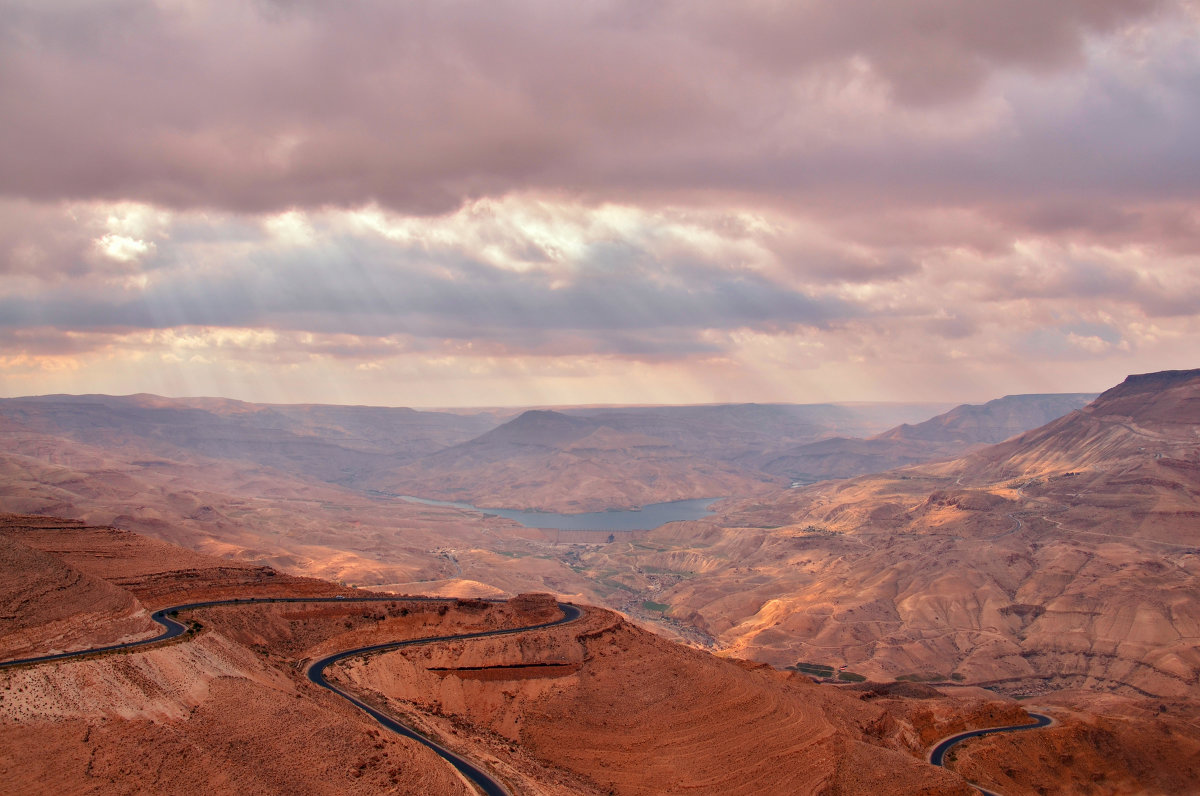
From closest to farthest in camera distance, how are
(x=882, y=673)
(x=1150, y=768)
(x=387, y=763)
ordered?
(x=387, y=763) < (x=1150, y=768) < (x=882, y=673)

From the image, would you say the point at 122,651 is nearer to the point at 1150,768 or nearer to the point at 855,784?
the point at 855,784

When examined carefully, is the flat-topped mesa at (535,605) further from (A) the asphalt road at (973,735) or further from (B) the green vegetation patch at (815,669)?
(B) the green vegetation patch at (815,669)

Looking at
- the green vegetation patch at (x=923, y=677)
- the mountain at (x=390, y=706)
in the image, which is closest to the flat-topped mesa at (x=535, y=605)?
A: the mountain at (x=390, y=706)

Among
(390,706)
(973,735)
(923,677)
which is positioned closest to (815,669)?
(923,677)

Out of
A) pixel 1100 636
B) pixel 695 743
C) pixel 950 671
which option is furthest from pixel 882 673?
pixel 695 743

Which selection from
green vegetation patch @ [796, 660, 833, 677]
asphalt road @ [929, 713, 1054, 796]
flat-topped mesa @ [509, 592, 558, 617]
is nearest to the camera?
asphalt road @ [929, 713, 1054, 796]

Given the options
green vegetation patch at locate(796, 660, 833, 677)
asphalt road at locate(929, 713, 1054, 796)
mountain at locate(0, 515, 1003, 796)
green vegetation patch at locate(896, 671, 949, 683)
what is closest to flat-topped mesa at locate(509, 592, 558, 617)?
mountain at locate(0, 515, 1003, 796)

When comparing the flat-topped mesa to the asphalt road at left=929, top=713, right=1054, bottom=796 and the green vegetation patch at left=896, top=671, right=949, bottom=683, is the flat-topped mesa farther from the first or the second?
the green vegetation patch at left=896, top=671, right=949, bottom=683

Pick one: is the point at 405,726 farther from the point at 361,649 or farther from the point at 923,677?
the point at 923,677
